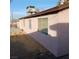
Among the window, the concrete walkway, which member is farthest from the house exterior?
the concrete walkway

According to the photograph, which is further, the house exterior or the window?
the window

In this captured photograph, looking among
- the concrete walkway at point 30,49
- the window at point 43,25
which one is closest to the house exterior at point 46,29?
the window at point 43,25

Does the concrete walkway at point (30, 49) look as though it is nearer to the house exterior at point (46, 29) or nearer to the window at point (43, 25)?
the house exterior at point (46, 29)

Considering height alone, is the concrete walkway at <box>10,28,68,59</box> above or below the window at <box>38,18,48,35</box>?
below

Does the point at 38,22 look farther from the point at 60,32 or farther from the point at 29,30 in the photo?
the point at 60,32

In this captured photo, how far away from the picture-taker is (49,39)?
14.3ft

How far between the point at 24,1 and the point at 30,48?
3.55 feet

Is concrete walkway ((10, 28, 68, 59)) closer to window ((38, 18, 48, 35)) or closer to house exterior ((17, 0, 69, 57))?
house exterior ((17, 0, 69, 57))

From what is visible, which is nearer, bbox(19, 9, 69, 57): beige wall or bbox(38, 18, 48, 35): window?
bbox(19, 9, 69, 57): beige wall

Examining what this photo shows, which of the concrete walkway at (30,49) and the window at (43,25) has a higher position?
the window at (43,25)

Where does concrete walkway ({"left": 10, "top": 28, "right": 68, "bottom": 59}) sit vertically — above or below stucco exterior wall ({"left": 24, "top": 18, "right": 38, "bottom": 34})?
below

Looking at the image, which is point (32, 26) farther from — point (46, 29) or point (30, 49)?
point (30, 49)

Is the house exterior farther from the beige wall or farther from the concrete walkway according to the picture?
the concrete walkway
